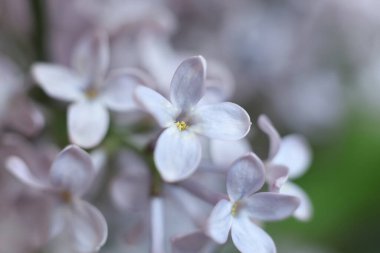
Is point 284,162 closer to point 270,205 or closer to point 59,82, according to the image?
point 270,205

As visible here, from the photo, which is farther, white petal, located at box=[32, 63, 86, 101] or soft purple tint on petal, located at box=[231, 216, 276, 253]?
white petal, located at box=[32, 63, 86, 101]

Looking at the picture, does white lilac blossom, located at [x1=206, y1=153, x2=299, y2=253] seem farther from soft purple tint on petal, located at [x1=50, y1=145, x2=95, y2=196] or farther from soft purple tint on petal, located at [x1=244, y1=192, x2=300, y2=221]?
soft purple tint on petal, located at [x1=50, y1=145, x2=95, y2=196]

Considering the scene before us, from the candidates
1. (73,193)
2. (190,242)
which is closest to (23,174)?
(73,193)

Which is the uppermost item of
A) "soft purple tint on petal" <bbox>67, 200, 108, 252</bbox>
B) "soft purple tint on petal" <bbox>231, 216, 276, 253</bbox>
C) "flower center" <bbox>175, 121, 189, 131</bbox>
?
"flower center" <bbox>175, 121, 189, 131</bbox>

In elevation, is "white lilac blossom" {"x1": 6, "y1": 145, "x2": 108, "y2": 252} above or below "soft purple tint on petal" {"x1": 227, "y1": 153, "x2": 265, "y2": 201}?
below

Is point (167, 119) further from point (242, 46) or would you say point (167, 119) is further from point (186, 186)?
point (242, 46)

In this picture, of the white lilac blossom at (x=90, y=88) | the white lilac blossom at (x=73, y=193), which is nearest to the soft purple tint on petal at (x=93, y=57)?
the white lilac blossom at (x=90, y=88)

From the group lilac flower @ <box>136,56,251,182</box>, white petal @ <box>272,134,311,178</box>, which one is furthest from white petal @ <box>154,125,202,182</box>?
white petal @ <box>272,134,311,178</box>
